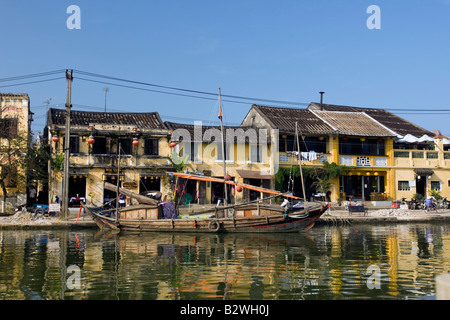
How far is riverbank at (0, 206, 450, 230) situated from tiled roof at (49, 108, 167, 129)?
6.70 m

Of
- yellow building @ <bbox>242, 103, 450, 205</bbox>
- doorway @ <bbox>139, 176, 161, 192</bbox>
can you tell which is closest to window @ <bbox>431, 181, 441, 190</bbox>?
yellow building @ <bbox>242, 103, 450, 205</bbox>

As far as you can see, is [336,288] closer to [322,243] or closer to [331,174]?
[322,243]

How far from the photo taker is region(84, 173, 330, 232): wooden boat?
21.9 meters

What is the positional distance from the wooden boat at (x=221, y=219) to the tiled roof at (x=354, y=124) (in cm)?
1255

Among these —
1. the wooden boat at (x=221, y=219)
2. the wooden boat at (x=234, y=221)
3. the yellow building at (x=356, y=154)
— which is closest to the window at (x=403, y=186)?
the yellow building at (x=356, y=154)

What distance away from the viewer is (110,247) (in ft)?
58.1

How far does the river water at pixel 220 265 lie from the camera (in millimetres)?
10117

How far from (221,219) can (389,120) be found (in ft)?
79.4

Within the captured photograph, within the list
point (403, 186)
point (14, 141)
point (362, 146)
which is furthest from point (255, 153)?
point (14, 141)

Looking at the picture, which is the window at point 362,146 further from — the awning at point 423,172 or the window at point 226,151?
the window at point 226,151

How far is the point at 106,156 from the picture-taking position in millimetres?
28984

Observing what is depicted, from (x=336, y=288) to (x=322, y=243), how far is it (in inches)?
344

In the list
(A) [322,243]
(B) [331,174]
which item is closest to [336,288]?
(A) [322,243]

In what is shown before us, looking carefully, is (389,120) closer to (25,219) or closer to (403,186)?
(403,186)
